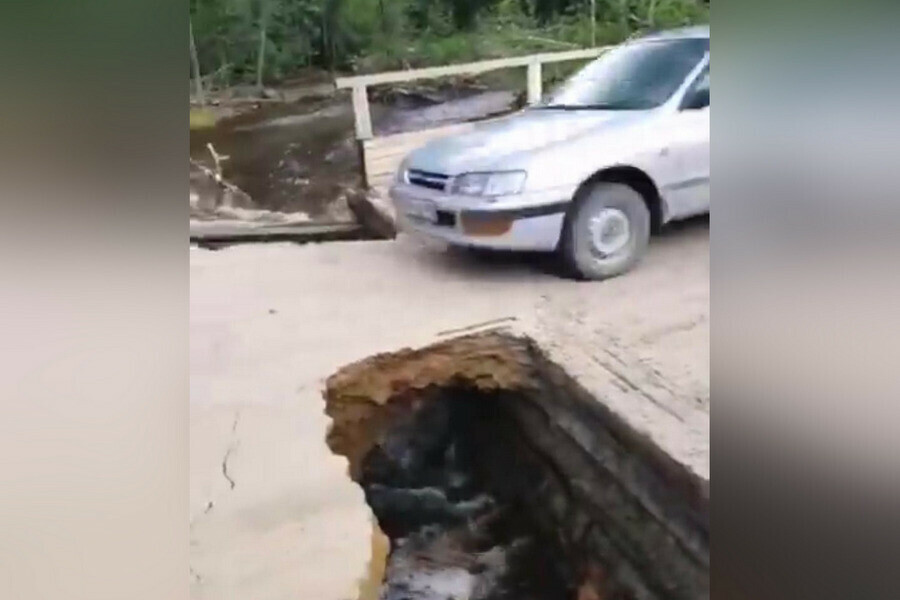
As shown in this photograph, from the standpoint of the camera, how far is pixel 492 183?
5.87 ft

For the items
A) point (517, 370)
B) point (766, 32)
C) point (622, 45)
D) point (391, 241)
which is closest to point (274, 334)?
point (391, 241)

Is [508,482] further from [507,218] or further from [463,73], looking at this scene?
[463,73]

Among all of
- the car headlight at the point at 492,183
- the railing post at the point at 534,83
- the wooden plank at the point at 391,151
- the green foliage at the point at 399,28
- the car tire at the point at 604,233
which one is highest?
the green foliage at the point at 399,28

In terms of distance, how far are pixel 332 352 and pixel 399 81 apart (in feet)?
1.60

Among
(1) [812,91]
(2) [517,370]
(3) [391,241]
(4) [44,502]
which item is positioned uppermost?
(1) [812,91]

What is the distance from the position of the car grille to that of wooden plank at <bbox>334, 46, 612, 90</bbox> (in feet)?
0.53

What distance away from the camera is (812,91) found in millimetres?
1761

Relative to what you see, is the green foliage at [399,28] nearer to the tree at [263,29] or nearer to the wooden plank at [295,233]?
the tree at [263,29]

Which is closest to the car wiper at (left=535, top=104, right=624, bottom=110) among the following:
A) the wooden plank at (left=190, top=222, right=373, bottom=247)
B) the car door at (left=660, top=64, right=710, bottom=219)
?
the car door at (left=660, top=64, right=710, bottom=219)

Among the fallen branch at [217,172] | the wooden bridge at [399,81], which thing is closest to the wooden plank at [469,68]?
the wooden bridge at [399,81]

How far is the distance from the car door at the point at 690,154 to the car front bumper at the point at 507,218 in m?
0.18

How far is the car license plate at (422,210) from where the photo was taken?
1.82 meters

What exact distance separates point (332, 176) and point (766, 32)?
0.78 metres

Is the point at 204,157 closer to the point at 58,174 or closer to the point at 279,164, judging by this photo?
the point at 279,164
